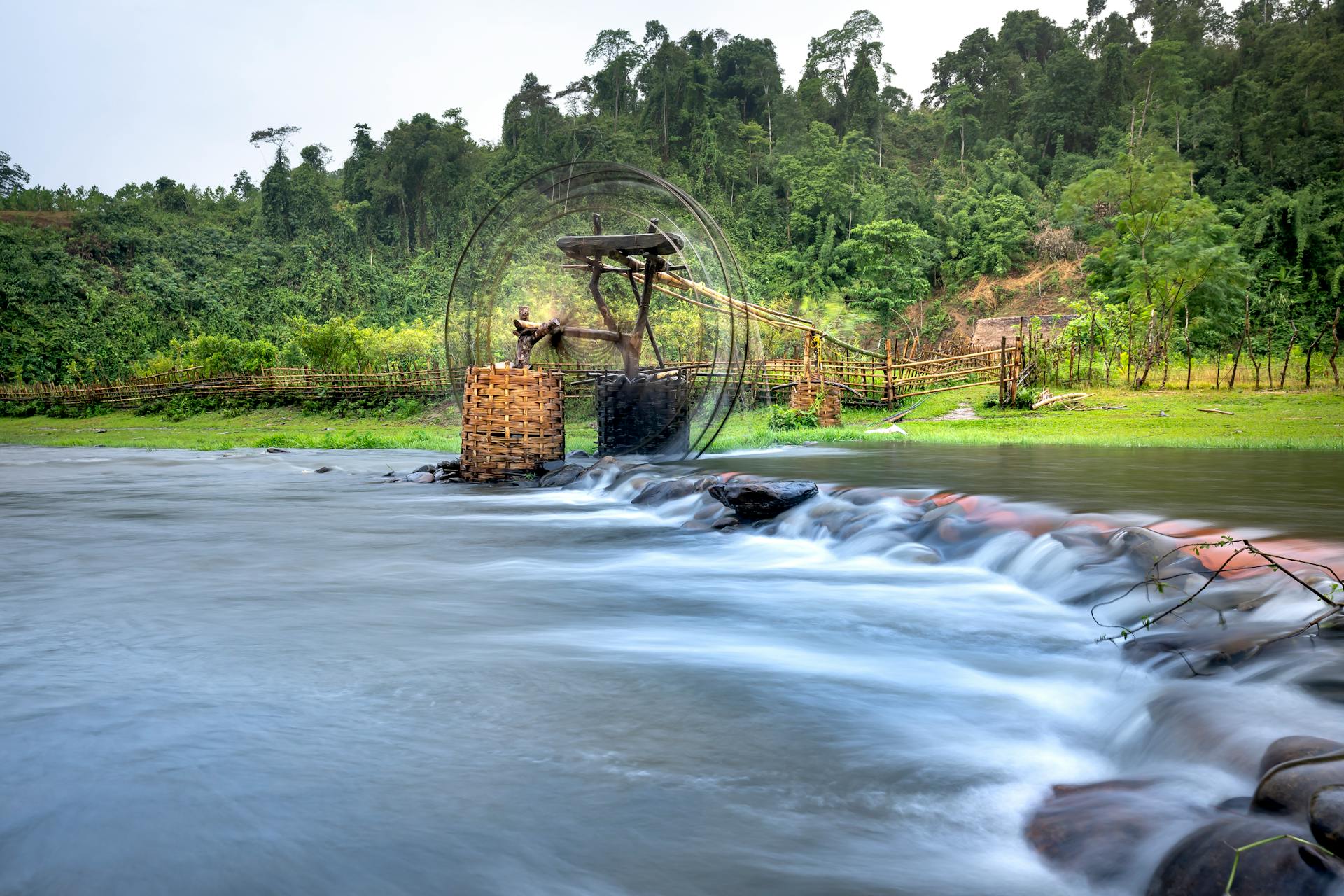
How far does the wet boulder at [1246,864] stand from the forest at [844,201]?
19.4 metres

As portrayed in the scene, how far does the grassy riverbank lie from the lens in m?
14.3

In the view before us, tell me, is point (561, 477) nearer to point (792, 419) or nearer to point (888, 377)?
point (792, 419)

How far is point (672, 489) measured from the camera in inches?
406

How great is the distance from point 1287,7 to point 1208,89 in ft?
31.5

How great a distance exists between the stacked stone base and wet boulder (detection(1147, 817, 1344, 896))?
36.7 feet

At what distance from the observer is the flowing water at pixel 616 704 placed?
276 cm

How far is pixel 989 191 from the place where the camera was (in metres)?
58.9

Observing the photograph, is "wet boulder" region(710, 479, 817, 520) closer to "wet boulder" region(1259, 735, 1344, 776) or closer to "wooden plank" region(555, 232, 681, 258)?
"wooden plank" region(555, 232, 681, 258)

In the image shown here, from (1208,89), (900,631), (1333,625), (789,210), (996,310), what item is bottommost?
(900,631)

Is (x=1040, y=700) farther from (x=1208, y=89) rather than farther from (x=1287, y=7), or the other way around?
(x=1287, y=7)

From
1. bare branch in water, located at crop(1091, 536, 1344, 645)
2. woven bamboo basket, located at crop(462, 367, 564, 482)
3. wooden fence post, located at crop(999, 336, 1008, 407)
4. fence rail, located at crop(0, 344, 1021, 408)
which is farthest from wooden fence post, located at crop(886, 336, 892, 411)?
bare branch in water, located at crop(1091, 536, 1344, 645)

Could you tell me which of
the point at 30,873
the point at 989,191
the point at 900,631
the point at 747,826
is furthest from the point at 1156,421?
the point at 989,191

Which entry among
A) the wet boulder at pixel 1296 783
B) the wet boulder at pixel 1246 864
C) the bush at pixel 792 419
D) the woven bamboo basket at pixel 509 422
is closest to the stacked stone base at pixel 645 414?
the woven bamboo basket at pixel 509 422

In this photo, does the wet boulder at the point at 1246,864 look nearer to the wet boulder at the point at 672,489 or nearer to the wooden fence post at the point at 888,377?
the wet boulder at the point at 672,489
